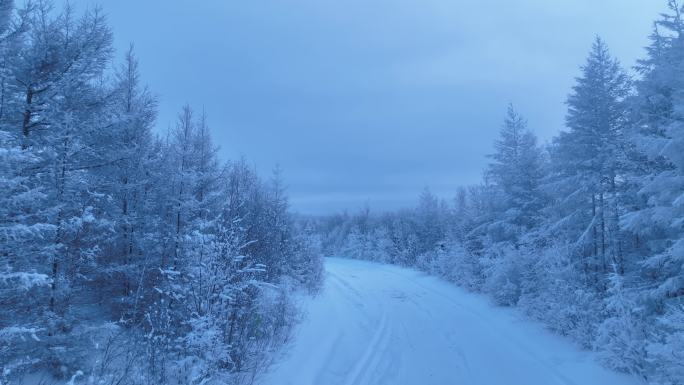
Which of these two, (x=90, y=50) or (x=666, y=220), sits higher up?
(x=90, y=50)

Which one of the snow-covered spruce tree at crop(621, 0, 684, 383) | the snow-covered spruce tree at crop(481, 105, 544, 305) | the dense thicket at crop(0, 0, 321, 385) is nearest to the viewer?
the dense thicket at crop(0, 0, 321, 385)

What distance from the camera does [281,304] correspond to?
12.4 meters

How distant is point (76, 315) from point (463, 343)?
10.4m

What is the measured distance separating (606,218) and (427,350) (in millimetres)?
8645

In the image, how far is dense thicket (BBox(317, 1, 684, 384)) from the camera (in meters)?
8.60

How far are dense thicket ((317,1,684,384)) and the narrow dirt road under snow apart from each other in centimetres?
94

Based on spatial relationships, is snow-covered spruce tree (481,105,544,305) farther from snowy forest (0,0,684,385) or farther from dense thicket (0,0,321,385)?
dense thicket (0,0,321,385)

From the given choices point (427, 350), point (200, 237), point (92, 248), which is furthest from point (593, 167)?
point (92, 248)

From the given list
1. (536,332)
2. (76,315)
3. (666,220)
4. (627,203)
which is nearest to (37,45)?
(76,315)

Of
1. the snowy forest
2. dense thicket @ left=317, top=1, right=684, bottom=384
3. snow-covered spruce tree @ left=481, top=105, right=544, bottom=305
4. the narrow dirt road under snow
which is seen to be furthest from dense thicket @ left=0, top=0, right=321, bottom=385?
snow-covered spruce tree @ left=481, top=105, right=544, bottom=305

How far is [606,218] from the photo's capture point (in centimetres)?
1385

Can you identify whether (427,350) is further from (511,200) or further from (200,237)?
(511,200)

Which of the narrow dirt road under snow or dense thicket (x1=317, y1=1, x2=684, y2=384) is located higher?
dense thicket (x1=317, y1=1, x2=684, y2=384)

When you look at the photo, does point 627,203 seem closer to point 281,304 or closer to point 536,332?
point 536,332
